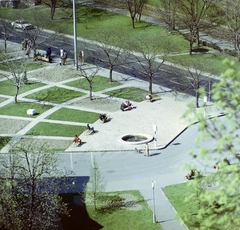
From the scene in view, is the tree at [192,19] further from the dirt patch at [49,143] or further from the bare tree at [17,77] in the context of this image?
the dirt patch at [49,143]

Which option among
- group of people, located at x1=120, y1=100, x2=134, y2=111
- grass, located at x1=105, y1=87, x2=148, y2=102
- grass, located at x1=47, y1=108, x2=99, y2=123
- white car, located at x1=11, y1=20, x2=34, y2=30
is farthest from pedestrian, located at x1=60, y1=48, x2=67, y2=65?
group of people, located at x1=120, y1=100, x2=134, y2=111

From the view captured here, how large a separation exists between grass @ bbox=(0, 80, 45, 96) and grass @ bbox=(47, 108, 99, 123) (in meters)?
6.07

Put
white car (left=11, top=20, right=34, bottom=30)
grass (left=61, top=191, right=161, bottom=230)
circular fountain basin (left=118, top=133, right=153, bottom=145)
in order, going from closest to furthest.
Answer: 1. grass (left=61, top=191, right=161, bottom=230)
2. circular fountain basin (left=118, top=133, right=153, bottom=145)
3. white car (left=11, top=20, right=34, bottom=30)

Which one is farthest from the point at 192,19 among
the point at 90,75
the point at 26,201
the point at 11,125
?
the point at 26,201

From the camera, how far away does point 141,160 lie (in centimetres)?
3775

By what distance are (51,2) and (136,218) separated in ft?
157

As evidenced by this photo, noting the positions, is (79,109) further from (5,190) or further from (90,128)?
(5,190)

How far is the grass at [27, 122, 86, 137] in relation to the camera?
4162cm

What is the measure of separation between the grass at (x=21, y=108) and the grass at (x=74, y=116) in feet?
4.54

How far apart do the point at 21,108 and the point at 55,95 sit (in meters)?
3.94

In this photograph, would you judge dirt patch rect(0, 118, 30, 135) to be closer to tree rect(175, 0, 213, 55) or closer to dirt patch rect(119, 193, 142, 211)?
dirt patch rect(119, 193, 142, 211)

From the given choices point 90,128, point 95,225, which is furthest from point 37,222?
point 90,128

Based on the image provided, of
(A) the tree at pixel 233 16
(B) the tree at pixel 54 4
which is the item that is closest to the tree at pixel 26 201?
(A) the tree at pixel 233 16

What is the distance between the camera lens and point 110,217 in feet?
102
